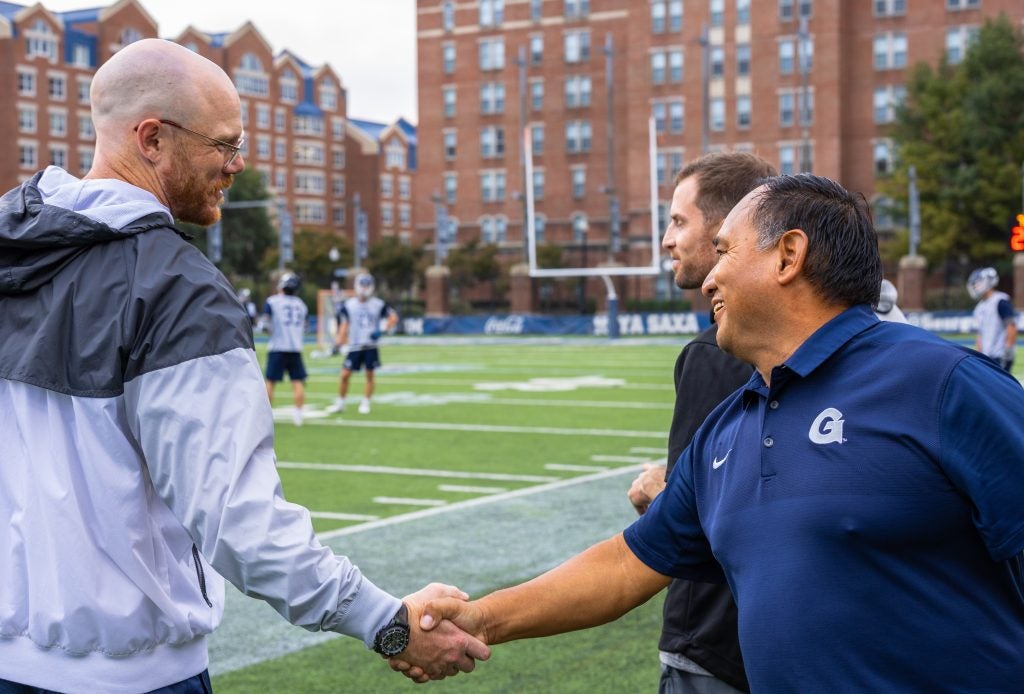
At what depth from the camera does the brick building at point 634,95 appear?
66.9 metres

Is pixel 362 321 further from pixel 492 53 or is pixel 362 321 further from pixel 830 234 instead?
pixel 492 53

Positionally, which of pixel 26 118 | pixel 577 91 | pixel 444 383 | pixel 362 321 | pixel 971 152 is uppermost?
pixel 577 91

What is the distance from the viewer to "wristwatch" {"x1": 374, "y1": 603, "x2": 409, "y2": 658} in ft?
10.3

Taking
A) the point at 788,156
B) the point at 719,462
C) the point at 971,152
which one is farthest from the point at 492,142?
the point at 719,462

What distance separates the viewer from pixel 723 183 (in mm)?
3906

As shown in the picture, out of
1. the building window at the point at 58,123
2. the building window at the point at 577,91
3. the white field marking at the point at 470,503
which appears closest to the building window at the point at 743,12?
the building window at the point at 577,91

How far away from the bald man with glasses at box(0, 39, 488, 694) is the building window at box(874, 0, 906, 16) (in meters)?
69.1

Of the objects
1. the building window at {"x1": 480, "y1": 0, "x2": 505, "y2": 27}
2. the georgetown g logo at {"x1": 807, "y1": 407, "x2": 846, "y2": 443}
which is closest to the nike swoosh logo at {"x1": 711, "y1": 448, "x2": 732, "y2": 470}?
the georgetown g logo at {"x1": 807, "y1": 407, "x2": 846, "y2": 443}

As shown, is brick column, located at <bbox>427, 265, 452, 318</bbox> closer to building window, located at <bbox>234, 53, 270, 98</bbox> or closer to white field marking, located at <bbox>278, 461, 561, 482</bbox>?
building window, located at <bbox>234, 53, 270, 98</bbox>

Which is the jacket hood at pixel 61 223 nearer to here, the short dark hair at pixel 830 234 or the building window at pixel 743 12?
the short dark hair at pixel 830 234

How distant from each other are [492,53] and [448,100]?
13.6ft

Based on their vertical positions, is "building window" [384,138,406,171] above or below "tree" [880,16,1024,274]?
above

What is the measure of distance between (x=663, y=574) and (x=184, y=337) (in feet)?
4.00

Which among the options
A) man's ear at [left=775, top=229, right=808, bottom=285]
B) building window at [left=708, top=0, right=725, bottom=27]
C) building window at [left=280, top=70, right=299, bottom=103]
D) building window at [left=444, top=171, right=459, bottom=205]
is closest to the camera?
man's ear at [left=775, top=229, right=808, bottom=285]
